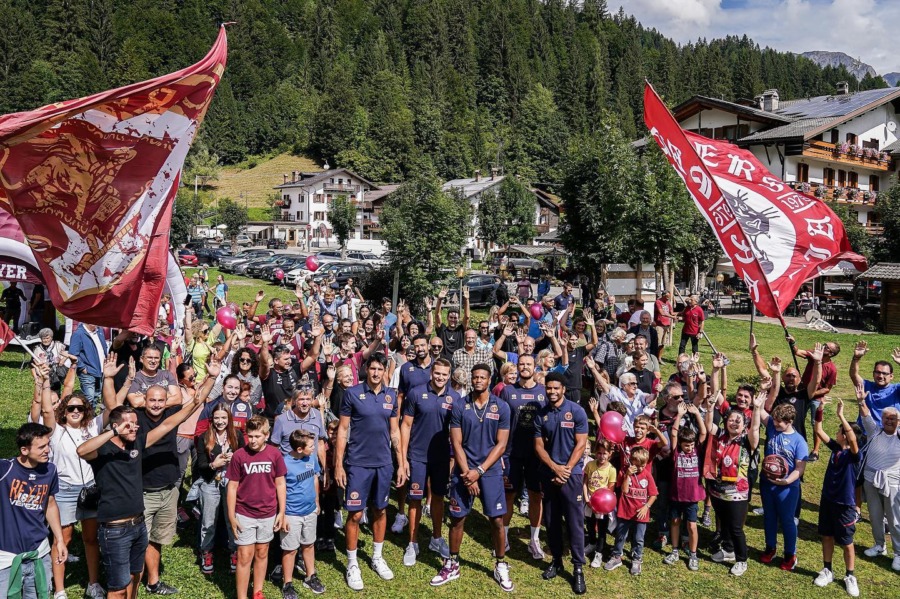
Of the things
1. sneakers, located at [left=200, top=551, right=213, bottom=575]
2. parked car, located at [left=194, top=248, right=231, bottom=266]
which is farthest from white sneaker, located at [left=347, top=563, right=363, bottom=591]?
parked car, located at [left=194, top=248, right=231, bottom=266]

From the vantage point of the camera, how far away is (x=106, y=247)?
689cm

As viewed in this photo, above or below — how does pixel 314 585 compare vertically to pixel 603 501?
below

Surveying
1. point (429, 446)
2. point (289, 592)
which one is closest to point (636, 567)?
point (429, 446)

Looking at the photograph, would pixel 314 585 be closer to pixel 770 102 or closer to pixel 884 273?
pixel 884 273

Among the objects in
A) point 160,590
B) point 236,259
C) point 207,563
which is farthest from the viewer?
point 236,259

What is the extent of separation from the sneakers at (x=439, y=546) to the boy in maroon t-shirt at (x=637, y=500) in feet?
5.47

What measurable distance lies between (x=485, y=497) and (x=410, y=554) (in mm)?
1066

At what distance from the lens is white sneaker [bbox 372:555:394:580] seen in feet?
21.7

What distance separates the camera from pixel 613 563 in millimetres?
6945

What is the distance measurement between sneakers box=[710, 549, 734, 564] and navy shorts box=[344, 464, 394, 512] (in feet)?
11.7

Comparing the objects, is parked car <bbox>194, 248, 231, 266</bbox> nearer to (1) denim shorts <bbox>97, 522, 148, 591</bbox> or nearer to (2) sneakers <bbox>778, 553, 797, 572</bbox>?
(1) denim shorts <bbox>97, 522, 148, 591</bbox>

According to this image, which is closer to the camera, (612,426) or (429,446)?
(612,426)

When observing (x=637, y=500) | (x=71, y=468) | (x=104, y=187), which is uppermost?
(x=104, y=187)

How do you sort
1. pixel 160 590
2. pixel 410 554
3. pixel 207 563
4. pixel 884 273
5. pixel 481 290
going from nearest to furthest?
pixel 160 590 → pixel 207 563 → pixel 410 554 → pixel 884 273 → pixel 481 290
